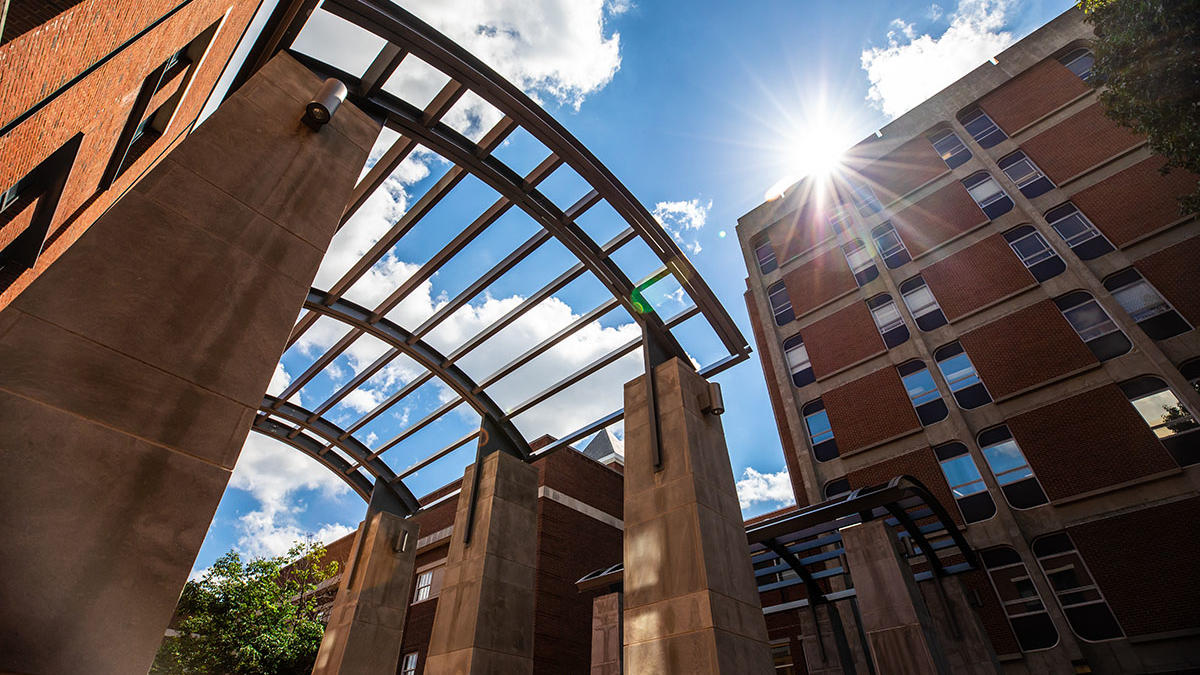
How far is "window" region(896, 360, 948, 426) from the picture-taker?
20875 millimetres

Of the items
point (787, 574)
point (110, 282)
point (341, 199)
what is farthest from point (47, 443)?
point (787, 574)

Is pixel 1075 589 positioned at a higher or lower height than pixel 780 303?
lower

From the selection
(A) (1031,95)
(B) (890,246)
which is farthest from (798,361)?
(A) (1031,95)

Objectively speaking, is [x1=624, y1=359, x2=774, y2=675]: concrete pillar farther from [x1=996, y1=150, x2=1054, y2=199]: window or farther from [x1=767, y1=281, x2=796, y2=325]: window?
[x1=996, y1=150, x2=1054, y2=199]: window

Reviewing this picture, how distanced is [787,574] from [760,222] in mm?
18343

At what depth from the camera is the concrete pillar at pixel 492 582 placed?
37.8 feet

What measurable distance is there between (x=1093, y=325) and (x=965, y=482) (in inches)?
271

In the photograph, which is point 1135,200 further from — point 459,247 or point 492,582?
point 492,582

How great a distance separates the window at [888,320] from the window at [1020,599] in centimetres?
879

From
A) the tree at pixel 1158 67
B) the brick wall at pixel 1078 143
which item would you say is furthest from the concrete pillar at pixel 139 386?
the brick wall at pixel 1078 143

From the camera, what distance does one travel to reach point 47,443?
304cm

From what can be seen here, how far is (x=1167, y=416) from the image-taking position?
16375 millimetres

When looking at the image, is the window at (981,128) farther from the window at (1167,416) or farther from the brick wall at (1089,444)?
the brick wall at (1089,444)

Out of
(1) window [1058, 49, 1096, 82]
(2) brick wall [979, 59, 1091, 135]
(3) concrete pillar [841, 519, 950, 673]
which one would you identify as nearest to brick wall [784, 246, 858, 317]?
(2) brick wall [979, 59, 1091, 135]
